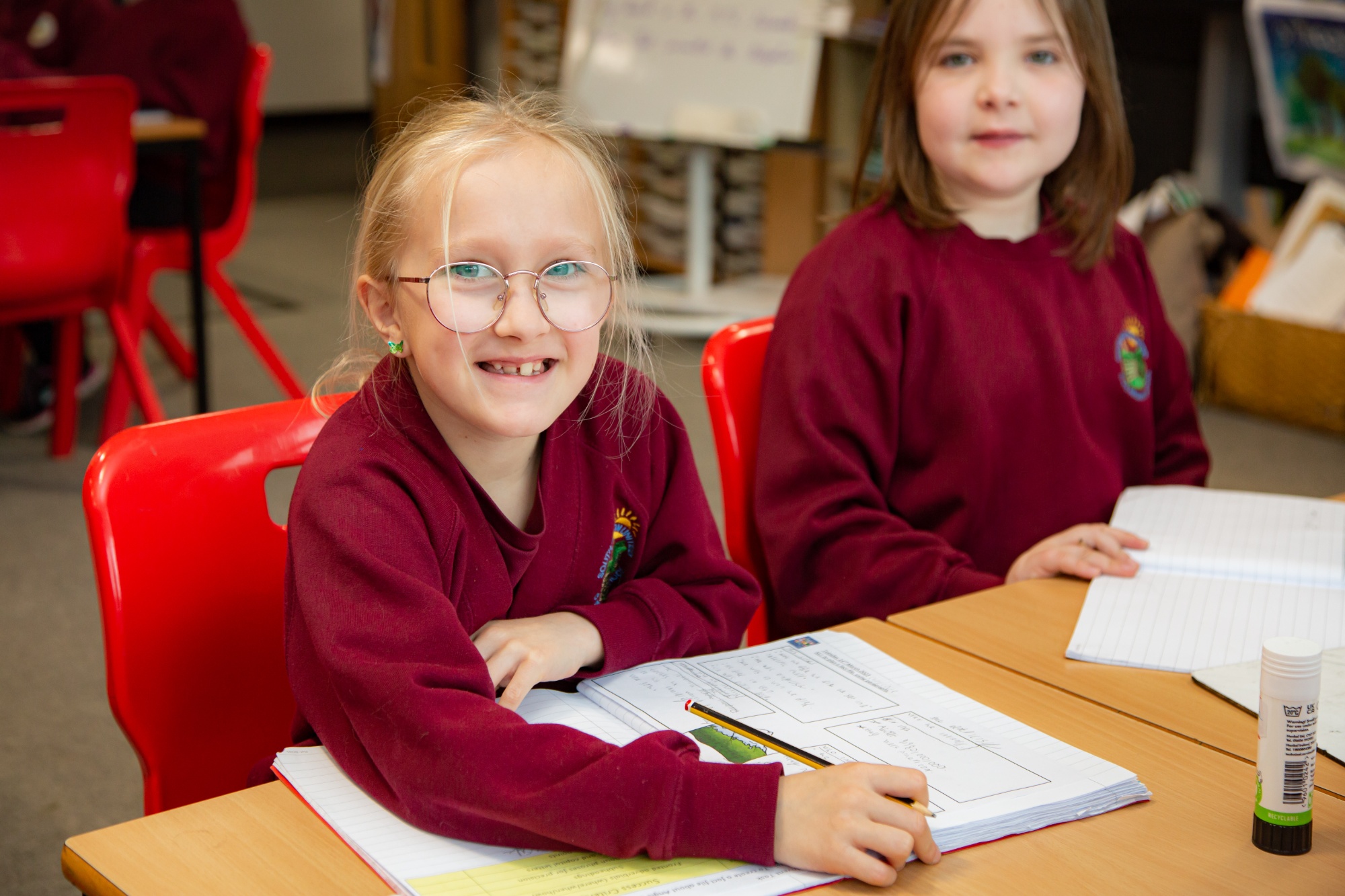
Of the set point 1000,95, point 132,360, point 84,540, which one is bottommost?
point 84,540

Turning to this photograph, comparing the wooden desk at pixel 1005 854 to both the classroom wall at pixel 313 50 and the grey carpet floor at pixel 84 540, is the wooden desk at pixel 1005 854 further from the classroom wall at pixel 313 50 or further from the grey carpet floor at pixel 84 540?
the classroom wall at pixel 313 50

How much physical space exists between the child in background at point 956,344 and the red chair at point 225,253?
212 centimetres

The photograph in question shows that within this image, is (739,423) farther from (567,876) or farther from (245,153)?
(245,153)

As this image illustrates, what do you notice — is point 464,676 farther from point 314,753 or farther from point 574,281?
point 574,281

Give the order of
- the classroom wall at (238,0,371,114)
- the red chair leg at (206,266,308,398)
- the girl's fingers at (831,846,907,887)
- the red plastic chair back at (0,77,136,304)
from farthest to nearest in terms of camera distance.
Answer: the classroom wall at (238,0,371,114)
the red chair leg at (206,266,308,398)
the red plastic chair back at (0,77,136,304)
the girl's fingers at (831,846,907,887)

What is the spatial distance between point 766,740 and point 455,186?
1.29 feet

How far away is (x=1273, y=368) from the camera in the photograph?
3.22 meters

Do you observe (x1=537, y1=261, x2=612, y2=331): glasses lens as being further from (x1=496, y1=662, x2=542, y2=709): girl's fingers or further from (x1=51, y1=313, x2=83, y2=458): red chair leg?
(x1=51, y1=313, x2=83, y2=458): red chair leg

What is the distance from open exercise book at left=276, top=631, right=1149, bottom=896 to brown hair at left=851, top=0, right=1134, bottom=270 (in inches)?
22.4

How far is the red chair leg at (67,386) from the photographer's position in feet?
9.94

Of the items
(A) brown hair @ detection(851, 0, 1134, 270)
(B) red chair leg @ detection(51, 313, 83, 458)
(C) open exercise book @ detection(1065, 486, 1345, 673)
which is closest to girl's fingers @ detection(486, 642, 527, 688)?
(C) open exercise book @ detection(1065, 486, 1345, 673)

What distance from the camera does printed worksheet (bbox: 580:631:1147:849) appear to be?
2.43 feet

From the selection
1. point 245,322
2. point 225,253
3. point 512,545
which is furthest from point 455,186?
point 225,253

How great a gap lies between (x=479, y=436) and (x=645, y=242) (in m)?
3.79
